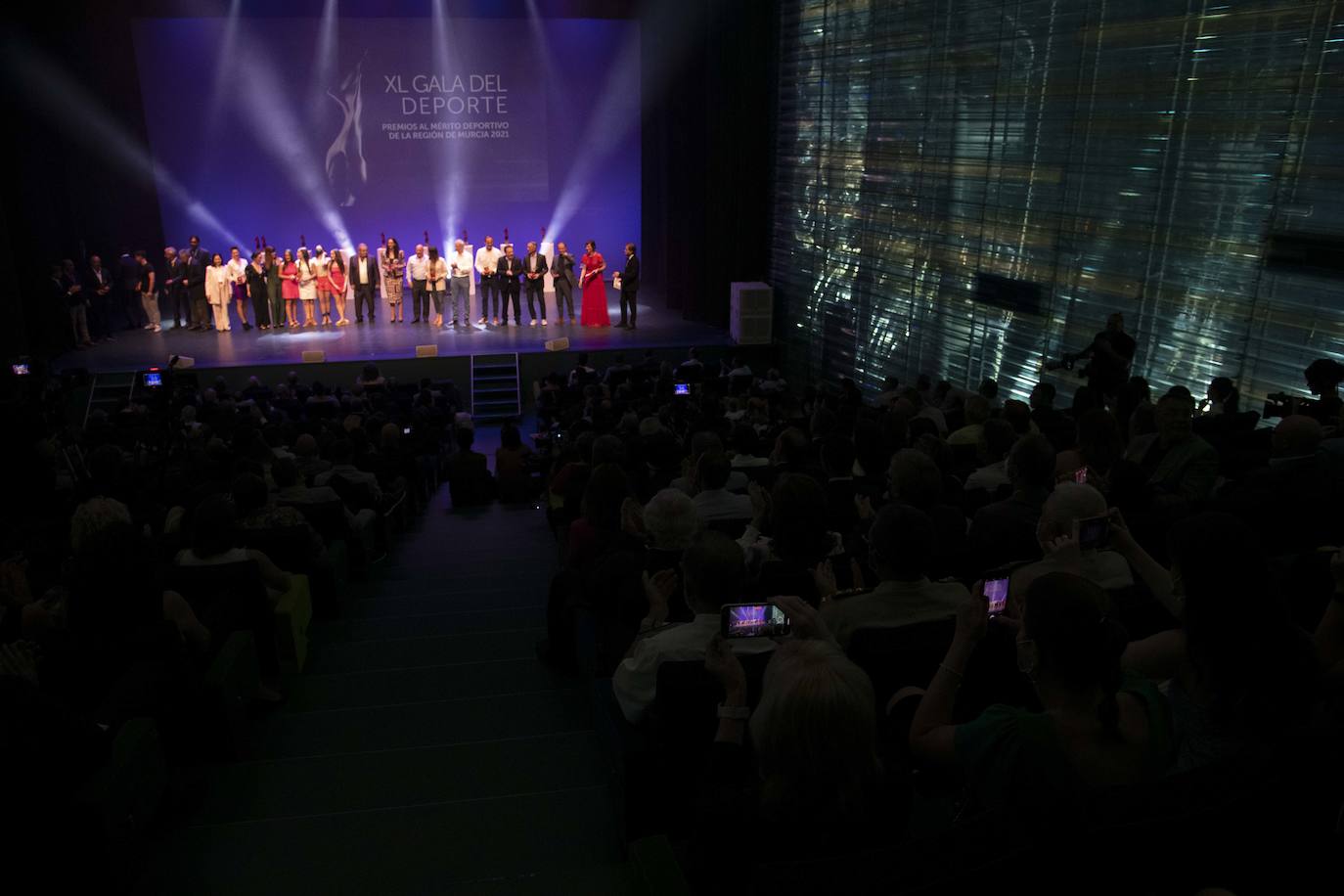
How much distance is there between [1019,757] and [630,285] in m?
13.6

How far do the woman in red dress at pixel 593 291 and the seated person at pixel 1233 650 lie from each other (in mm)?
13400

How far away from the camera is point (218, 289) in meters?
14.9

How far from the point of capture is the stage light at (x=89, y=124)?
14203 millimetres

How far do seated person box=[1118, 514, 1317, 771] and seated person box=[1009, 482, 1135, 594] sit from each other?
0.61 meters

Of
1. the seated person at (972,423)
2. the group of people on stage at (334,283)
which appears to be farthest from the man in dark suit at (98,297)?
the seated person at (972,423)

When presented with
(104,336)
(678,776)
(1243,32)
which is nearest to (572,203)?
(104,336)

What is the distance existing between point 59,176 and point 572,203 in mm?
7966

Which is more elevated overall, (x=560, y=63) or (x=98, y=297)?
(x=560, y=63)

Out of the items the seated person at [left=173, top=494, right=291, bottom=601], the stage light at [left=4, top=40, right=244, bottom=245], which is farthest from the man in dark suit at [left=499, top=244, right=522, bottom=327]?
the seated person at [left=173, top=494, right=291, bottom=601]

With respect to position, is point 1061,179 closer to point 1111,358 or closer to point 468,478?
point 1111,358

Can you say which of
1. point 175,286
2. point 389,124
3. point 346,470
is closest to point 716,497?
point 346,470

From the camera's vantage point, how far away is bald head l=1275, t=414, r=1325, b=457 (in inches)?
148

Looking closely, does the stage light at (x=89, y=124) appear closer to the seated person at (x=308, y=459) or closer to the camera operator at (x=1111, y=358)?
the seated person at (x=308, y=459)

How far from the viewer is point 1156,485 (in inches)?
165
